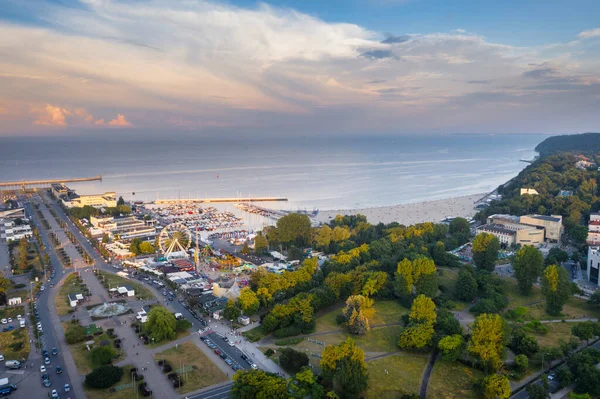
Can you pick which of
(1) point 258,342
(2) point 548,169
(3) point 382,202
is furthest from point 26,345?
(2) point 548,169

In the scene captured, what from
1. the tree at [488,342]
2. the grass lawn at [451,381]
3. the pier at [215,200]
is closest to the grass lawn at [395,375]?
the grass lawn at [451,381]

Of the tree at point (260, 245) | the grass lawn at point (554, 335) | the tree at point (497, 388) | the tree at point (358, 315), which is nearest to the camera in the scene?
the tree at point (497, 388)

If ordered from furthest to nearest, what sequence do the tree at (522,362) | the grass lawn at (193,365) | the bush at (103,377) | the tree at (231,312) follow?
1. the tree at (231,312)
2. the tree at (522,362)
3. the grass lawn at (193,365)
4. the bush at (103,377)

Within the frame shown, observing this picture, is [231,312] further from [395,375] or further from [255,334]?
[395,375]

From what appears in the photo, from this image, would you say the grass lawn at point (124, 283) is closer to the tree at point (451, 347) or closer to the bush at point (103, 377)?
the bush at point (103, 377)

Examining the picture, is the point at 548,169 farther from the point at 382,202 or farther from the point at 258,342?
A: the point at 258,342

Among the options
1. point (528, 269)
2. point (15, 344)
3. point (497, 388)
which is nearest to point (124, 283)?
point (15, 344)

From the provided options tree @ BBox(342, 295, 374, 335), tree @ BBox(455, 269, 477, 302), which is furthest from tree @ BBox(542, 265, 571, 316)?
tree @ BBox(342, 295, 374, 335)
